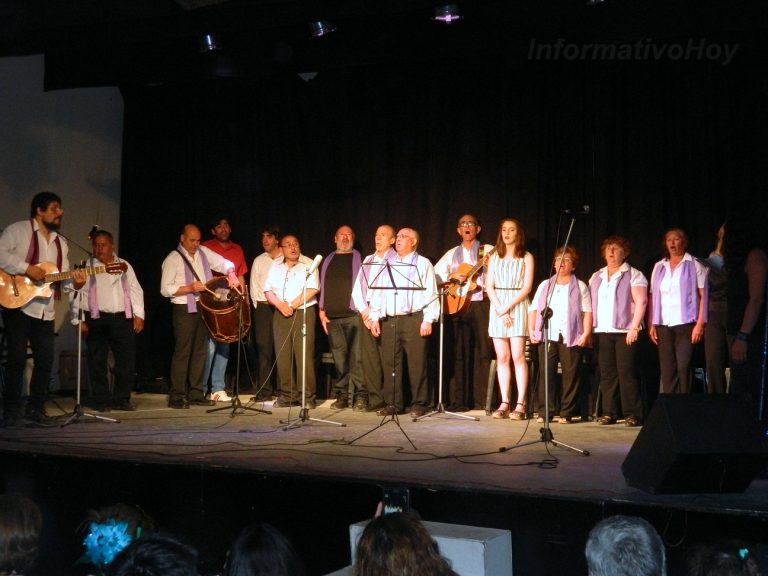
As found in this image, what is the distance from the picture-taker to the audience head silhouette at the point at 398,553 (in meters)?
2.31

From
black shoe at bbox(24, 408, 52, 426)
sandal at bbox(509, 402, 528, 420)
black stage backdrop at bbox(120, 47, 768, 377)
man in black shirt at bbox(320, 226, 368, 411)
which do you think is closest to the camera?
black shoe at bbox(24, 408, 52, 426)

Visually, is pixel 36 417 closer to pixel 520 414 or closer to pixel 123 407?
pixel 123 407

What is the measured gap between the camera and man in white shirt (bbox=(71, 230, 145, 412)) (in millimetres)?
8281

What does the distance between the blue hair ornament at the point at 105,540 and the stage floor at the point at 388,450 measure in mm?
2183

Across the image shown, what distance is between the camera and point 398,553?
2.32m

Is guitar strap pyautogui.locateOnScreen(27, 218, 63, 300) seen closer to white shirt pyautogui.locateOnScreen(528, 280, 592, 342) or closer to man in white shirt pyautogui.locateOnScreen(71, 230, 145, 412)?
man in white shirt pyautogui.locateOnScreen(71, 230, 145, 412)

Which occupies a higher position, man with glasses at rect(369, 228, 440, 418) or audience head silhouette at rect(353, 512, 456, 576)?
man with glasses at rect(369, 228, 440, 418)

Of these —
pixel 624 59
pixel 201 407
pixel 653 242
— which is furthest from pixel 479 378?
pixel 624 59

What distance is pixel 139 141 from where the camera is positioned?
37.8ft

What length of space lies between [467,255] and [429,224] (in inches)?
37.5

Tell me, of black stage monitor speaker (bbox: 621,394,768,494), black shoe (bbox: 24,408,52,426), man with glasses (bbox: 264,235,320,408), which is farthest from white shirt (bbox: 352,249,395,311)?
black stage monitor speaker (bbox: 621,394,768,494)

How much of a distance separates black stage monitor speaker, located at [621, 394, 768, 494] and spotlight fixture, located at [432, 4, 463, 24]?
4188mm

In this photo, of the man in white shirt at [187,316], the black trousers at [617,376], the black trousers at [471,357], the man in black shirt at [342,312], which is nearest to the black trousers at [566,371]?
the black trousers at [617,376]

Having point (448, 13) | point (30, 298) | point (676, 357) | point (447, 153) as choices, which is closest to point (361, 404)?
point (447, 153)
